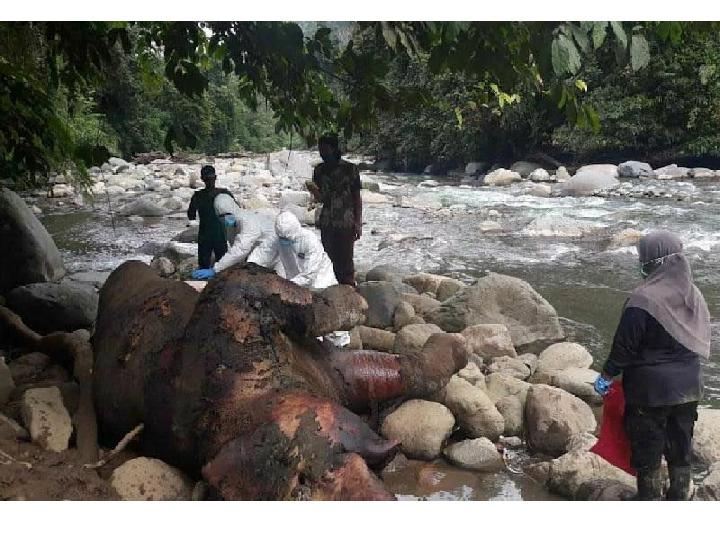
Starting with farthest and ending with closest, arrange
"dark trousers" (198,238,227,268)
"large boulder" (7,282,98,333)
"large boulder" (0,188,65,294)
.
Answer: "large boulder" (0,188,65,294), "large boulder" (7,282,98,333), "dark trousers" (198,238,227,268)

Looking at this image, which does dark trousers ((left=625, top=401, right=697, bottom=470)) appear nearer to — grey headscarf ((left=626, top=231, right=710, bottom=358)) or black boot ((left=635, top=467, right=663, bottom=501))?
black boot ((left=635, top=467, right=663, bottom=501))

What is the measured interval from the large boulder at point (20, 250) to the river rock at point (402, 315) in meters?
2.43

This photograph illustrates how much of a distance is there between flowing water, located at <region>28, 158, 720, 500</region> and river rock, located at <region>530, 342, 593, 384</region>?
7cm

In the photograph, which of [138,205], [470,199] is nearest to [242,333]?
[138,205]

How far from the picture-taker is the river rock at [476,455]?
290 cm

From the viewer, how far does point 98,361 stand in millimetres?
3031

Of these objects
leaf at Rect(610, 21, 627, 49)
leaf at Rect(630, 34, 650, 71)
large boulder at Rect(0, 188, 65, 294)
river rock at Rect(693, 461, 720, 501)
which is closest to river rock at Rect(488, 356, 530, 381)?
river rock at Rect(693, 461, 720, 501)

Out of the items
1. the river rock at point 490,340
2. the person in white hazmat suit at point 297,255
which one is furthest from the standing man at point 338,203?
→ the river rock at point 490,340

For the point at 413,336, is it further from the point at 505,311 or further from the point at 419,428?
the point at 419,428

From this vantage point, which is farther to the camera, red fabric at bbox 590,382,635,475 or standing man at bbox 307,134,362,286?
standing man at bbox 307,134,362,286

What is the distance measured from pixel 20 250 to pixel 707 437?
14.6 ft

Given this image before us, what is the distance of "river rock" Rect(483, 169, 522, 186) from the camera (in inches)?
188

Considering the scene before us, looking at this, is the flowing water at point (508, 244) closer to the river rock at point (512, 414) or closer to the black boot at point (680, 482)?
the river rock at point (512, 414)

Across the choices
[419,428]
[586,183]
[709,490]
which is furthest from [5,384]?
[586,183]
